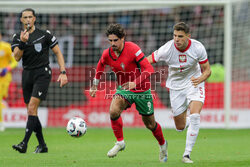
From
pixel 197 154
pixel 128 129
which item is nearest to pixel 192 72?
pixel 197 154

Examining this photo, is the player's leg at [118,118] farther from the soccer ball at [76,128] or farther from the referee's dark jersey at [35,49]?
the referee's dark jersey at [35,49]

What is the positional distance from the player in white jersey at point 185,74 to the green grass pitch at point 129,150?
1.81ft

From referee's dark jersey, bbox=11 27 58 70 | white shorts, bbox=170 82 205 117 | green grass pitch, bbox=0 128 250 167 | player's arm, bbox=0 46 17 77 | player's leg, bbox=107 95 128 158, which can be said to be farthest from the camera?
player's arm, bbox=0 46 17 77

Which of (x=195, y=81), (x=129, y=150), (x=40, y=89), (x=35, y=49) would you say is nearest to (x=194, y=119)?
(x=195, y=81)

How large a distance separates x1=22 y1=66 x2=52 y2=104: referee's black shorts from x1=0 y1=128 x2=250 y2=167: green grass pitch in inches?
38.9

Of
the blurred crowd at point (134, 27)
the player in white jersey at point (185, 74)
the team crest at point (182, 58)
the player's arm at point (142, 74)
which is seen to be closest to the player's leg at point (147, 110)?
the player's arm at point (142, 74)

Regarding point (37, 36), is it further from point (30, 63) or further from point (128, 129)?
point (128, 129)

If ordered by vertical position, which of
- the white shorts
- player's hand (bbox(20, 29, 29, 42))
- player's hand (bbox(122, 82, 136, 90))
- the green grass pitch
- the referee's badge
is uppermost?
player's hand (bbox(20, 29, 29, 42))

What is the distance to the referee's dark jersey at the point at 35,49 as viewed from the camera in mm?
9453

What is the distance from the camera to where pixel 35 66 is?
9.45 metres

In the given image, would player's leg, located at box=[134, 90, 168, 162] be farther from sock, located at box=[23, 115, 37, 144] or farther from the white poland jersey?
sock, located at box=[23, 115, 37, 144]

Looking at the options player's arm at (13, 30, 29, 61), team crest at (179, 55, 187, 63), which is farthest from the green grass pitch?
player's arm at (13, 30, 29, 61)

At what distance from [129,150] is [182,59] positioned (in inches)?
89.2

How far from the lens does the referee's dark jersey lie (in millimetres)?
9453
